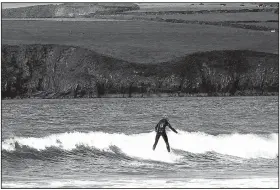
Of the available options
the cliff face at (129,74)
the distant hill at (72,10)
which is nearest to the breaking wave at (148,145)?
the cliff face at (129,74)

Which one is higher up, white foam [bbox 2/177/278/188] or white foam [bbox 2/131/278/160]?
white foam [bbox 2/131/278/160]

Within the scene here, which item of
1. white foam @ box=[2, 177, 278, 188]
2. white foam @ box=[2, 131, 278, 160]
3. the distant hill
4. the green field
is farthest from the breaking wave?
the distant hill

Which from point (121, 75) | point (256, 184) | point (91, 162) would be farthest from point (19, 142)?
point (256, 184)

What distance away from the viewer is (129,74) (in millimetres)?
23062

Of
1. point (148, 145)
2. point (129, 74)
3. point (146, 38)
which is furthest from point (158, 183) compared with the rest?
point (146, 38)

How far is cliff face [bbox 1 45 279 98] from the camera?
22266mm

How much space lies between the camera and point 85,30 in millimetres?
22641

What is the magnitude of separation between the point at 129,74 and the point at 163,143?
7.93ft

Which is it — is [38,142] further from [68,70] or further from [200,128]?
[200,128]

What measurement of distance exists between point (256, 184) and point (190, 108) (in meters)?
4.05

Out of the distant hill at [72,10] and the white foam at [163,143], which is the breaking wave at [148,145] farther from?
the distant hill at [72,10]

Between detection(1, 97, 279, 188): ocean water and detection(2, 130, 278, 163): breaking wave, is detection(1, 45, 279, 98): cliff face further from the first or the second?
detection(2, 130, 278, 163): breaking wave

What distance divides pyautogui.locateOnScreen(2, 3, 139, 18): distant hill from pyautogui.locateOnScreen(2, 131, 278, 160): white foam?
12.0 feet

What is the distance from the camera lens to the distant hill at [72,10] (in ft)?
72.0
